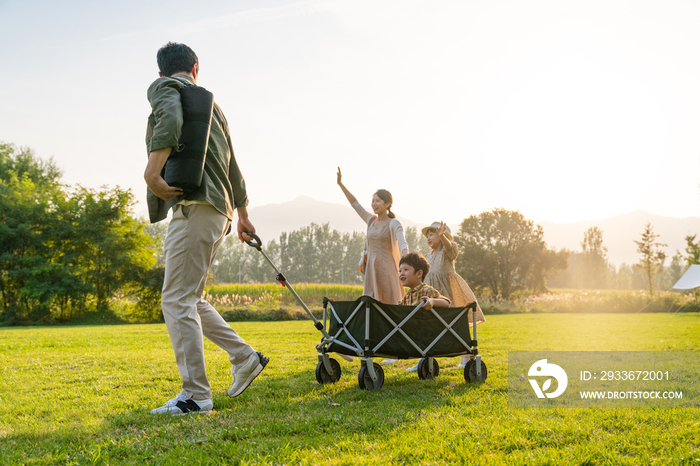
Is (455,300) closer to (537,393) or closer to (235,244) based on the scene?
(537,393)

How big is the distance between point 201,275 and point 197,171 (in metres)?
0.60

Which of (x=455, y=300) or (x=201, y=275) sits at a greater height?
(x=201, y=275)

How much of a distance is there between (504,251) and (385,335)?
36948mm

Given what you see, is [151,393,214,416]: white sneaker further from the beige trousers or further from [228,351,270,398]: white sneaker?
[228,351,270,398]: white sneaker

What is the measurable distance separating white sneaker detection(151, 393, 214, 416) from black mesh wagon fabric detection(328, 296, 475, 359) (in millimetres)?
1237

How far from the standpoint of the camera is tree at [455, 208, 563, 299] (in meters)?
37.7

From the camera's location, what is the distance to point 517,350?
6.22 meters

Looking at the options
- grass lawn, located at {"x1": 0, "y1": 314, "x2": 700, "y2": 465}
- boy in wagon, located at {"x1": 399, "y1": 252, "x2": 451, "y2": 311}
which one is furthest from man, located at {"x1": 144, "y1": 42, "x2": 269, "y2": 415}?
boy in wagon, located at {"x1": 399, "y1": 252, "x2": 451, "y2": 311}

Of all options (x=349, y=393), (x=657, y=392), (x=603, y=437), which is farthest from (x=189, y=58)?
(x=657, y=392)

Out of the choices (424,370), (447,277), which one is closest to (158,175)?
(424,370)

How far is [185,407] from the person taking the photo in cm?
275

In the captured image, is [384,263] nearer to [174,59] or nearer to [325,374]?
[325,374]

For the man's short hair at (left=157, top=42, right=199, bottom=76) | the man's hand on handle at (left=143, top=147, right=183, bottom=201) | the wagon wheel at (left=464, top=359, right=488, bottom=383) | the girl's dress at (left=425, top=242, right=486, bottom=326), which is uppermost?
the man's short hair at (left=157, top=42, right=199, bottom=76)

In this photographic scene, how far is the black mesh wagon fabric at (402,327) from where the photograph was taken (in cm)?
360
